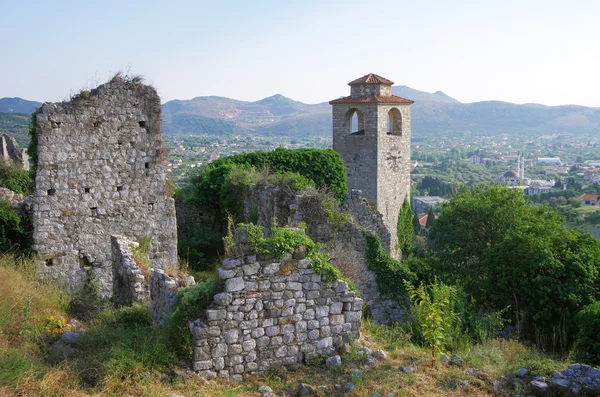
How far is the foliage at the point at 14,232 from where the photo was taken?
971 cm

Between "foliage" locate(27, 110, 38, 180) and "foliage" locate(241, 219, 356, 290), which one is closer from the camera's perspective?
"foliage" locate(241, 219, 356, 290)

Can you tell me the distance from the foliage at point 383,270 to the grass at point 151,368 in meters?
3.84

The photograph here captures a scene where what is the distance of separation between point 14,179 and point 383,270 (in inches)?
498

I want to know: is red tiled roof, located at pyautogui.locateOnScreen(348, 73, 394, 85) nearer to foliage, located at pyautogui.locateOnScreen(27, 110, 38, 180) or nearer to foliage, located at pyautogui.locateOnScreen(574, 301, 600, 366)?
foliage, located at pyautogui.locateOnScreen(574, 301, 600, 366)

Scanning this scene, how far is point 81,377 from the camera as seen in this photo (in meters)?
5.43

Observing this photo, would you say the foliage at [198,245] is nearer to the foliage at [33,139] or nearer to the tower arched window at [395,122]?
the foliage at [33,139]

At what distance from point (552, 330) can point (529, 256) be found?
1.68m

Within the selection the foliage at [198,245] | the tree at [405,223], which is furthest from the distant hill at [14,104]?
the foliage at [198,245]

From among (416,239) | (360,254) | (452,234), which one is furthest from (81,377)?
(416,239)

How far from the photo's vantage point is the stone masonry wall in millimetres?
8055

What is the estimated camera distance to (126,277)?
27.8 ft

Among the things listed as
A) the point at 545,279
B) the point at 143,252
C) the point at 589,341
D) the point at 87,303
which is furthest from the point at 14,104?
the point at 589,341

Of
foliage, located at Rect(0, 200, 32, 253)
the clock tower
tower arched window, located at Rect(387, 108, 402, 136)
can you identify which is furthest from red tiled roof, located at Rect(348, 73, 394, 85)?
foliage, located at Rect(0, 200, 32, 253)

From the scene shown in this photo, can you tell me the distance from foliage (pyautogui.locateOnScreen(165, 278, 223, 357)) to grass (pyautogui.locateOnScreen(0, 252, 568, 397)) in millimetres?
90
